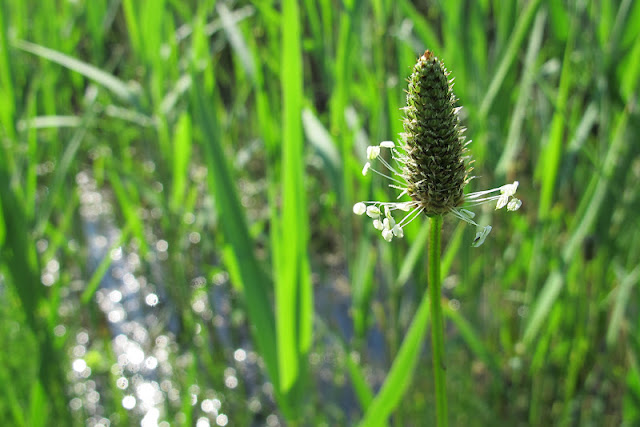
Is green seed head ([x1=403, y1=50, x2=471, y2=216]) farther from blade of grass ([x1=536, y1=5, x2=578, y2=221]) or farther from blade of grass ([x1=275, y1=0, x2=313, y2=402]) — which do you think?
blade of grass ([x1=536, y1=5, x2=578, y2=221])

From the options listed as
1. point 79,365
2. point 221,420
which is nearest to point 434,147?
point 221,420

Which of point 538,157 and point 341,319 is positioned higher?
point 538,157

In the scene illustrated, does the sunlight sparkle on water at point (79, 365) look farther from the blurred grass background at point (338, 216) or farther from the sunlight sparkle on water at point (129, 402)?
the sunlight sparkle on water at point (129, 402)

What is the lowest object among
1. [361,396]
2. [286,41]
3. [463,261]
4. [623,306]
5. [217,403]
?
[217,403]

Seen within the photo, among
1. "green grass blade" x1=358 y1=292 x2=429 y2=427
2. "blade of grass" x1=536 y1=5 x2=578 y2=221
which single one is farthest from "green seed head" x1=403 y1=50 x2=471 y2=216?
"blade of grass" x1=536 y1=5 x2=578 y2=221

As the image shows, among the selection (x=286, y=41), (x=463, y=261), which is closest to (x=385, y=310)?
(x=463, y=261)

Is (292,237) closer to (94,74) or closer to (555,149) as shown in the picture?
(555,149)

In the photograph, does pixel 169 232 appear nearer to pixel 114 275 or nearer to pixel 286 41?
pixel 286 41
